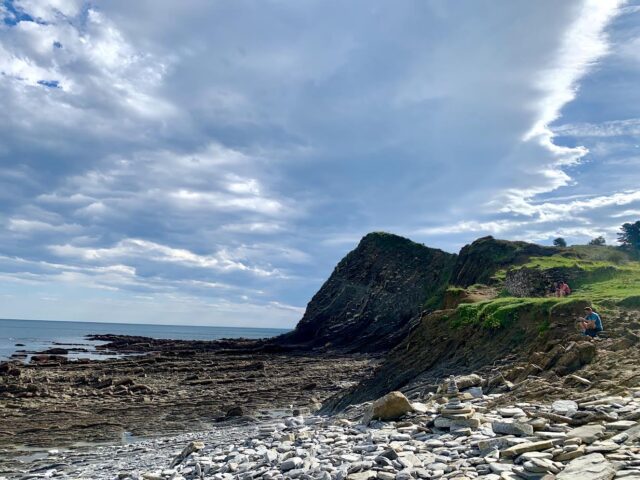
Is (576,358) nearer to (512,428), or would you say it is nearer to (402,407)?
(402,407)

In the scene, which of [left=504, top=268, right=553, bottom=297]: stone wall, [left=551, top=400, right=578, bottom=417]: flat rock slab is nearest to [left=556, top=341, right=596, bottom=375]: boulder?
[left=551, top=400, right=578, bottom=417]: flat rock slab

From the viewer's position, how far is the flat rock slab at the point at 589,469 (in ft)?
22.5

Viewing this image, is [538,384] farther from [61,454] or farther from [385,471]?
[61,454]

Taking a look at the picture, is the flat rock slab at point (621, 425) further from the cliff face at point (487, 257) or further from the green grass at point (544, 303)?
the cliff face at point (487, 257)

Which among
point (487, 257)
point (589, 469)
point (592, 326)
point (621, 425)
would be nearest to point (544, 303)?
point (592, 326)

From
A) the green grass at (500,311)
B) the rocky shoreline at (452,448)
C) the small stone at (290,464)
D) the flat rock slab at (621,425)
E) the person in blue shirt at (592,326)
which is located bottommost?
the small stone at (290,464)

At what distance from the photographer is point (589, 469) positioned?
23.2ft

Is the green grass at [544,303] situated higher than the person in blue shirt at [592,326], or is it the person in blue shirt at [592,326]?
the green grass at [544,303]

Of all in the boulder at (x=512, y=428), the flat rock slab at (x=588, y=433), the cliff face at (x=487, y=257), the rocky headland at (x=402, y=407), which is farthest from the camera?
the cliff face at (x=487, y=257)

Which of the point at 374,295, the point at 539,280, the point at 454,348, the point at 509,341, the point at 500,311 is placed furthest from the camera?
the point at 374,295

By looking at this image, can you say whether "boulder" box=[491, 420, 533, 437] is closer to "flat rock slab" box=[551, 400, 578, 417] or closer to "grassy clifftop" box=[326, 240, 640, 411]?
"flat rock slab" box=[551, 400, 578, 417]

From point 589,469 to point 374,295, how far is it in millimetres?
90912

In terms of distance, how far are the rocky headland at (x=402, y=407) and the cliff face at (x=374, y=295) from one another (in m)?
30.7

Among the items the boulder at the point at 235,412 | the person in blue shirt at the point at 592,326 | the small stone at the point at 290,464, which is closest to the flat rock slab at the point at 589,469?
the small stone at the point at 290,464
